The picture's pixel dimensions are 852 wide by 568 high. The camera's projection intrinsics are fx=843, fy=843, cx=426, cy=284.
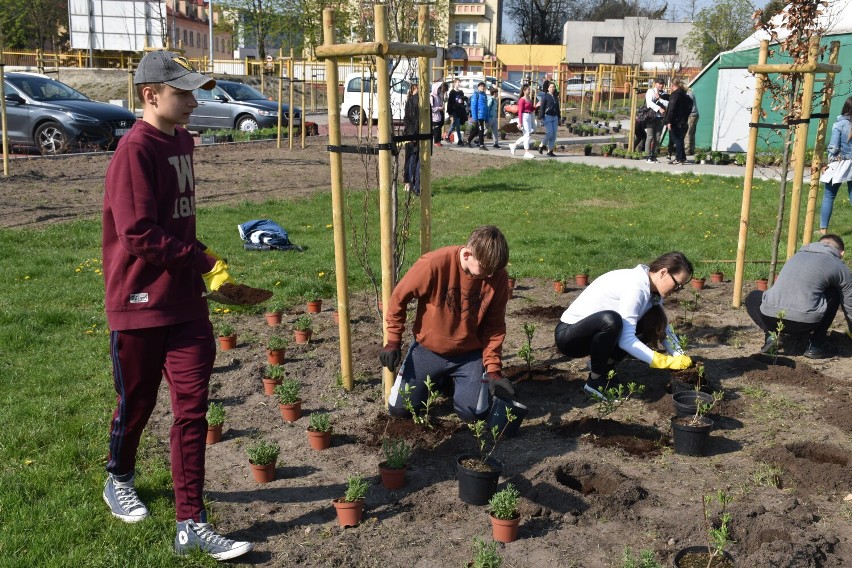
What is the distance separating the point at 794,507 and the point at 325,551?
2174 millimetres

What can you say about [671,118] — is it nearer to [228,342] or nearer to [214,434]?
[228,342]

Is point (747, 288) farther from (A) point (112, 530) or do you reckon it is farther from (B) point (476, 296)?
(A) point (112, 530)

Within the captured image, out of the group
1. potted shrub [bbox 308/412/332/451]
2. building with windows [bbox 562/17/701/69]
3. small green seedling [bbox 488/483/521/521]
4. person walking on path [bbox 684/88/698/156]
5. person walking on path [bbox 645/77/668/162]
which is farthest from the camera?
building with windows [bbox 562/17/701/69]

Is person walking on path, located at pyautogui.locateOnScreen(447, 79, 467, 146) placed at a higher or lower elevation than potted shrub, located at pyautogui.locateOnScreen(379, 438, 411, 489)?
higher

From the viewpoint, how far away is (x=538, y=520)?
12.6ft

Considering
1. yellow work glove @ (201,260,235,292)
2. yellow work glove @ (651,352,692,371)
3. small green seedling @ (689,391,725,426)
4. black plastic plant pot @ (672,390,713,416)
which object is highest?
yellow work glove @ (201,260,235,292)

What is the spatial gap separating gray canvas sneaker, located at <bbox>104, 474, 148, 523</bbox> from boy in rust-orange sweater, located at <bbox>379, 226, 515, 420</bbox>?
141cm

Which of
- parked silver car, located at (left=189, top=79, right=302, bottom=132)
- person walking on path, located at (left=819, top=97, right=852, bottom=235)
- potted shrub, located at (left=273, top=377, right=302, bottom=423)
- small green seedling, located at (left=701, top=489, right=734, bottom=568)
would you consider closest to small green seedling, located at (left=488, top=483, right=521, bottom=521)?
small green seedling, located at (left=701, top=489, right=734, bottom=568)

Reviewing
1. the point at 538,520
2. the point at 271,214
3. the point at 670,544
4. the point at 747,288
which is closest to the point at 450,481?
the point at 538,520

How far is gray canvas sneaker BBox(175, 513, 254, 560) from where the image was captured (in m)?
3.49

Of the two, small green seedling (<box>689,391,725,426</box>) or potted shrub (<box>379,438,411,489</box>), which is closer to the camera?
potted shrub (<box>379,438,411,489</box>)

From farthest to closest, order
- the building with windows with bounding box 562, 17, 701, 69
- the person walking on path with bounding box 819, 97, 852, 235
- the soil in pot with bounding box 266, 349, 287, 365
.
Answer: the building with windows with bounding box 562, 17, 701, 69
the person walking on path with bounding box 819, 97, 852, 235
the soil in pot with bounding box 266, 349, 287, 365

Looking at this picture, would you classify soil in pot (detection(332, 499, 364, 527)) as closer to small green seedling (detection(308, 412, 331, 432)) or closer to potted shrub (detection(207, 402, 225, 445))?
small green seedling (detection(308, 412, 331, 432))

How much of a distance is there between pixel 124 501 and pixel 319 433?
1.11 metres
